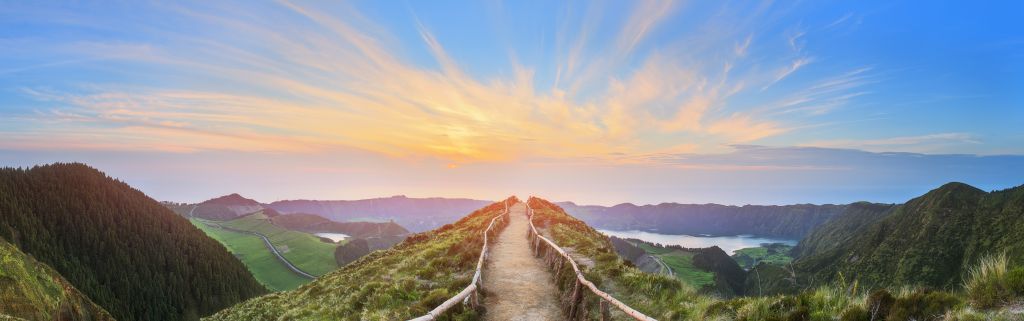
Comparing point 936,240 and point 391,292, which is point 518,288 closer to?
point 391,292

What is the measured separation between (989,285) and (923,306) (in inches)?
42.5

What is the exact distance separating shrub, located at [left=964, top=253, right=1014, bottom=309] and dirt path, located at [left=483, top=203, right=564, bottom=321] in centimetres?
1127

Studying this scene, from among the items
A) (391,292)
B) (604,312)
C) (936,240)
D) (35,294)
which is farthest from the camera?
(936,240)

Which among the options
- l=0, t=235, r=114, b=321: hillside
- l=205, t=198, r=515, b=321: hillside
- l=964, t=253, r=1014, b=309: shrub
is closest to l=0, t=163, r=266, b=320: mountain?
l=0, t=235, r=114, b=321: hillside

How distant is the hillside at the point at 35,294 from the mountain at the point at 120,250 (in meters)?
65.6

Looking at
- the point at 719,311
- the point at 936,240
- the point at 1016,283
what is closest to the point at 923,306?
the point at 1016,283

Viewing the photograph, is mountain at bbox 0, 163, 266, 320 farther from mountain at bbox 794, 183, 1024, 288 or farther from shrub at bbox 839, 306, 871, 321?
mountain at bbox 794, 183, 1024, 288

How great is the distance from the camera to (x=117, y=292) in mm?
150875

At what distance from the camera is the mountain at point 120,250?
151 metres

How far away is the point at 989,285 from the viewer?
26.6 ft

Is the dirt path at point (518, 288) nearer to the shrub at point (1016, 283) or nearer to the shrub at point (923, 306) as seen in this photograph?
the shrub at point (923, 306)

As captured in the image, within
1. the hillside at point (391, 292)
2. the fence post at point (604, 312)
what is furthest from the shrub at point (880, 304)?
the hillside at point (391, 292)

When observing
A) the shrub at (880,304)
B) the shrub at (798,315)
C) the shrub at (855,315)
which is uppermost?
the shrub at (880,304)

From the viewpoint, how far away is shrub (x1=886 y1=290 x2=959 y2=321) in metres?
8.20
